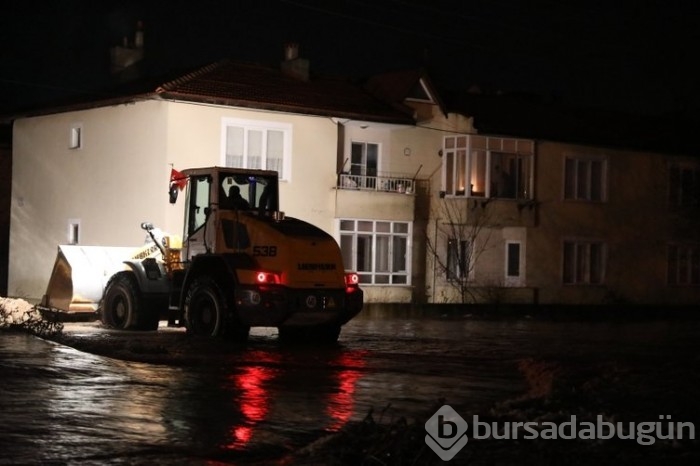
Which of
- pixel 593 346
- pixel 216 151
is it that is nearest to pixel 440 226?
pixel 216 151

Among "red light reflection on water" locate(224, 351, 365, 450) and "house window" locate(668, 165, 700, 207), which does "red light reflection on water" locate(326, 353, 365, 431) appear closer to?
"red light reflection on water" locate(224, 351, 365, 450)

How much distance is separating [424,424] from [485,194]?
99.0 feet

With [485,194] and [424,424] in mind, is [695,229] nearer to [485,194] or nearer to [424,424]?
[485,194]

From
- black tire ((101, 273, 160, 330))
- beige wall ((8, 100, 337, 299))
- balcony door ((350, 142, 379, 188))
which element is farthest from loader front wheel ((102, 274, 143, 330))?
balcony door ((350, 142, 379, 188))

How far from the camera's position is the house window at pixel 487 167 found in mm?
39500

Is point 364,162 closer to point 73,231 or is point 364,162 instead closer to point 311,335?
point 73,231

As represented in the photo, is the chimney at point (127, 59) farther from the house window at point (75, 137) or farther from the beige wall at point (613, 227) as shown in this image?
the beige wall at point (613, 227)

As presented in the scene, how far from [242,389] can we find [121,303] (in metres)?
9.55

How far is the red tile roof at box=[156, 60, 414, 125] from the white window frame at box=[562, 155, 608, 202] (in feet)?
26.6

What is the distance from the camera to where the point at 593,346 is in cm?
2262

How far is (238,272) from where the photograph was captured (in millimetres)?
20344

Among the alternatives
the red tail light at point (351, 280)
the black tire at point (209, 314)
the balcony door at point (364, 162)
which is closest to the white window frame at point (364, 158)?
the balcony door at point (364, 162)

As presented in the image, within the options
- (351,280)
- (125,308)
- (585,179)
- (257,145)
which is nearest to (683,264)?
(585,179)

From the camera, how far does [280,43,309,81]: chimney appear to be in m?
37.9
